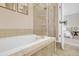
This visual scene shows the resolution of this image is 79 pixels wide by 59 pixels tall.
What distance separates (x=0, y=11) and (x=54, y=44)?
1.02m

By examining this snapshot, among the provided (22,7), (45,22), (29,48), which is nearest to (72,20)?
(45,22)

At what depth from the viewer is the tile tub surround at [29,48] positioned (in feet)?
3.71

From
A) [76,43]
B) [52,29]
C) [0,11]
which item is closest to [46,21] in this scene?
[52,29]

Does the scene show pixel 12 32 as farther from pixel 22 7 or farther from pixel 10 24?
pixel 22 7

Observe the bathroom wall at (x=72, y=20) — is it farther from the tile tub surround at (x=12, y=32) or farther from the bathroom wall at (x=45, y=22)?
the tile tub surround at (x=12, y=32)

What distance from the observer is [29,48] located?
1349mm

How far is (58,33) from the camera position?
1.77 m

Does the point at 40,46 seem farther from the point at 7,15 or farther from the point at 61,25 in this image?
the point at 7,15

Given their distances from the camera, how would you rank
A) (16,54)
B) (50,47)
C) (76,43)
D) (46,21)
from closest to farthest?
1. (16,54)
2. (76,43)
3. (50,47)
4. (46,21)

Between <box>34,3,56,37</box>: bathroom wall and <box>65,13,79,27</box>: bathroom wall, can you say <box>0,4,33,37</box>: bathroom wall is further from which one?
<box>65,13,79,27</box>: bathroom wall

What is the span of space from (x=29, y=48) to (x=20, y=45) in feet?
0.58

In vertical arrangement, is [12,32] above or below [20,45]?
above

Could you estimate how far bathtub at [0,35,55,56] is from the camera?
1.16 meters

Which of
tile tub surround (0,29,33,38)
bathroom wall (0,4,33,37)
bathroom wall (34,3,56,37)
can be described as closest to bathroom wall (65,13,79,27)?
bathroom wall (34,3,56,37)
